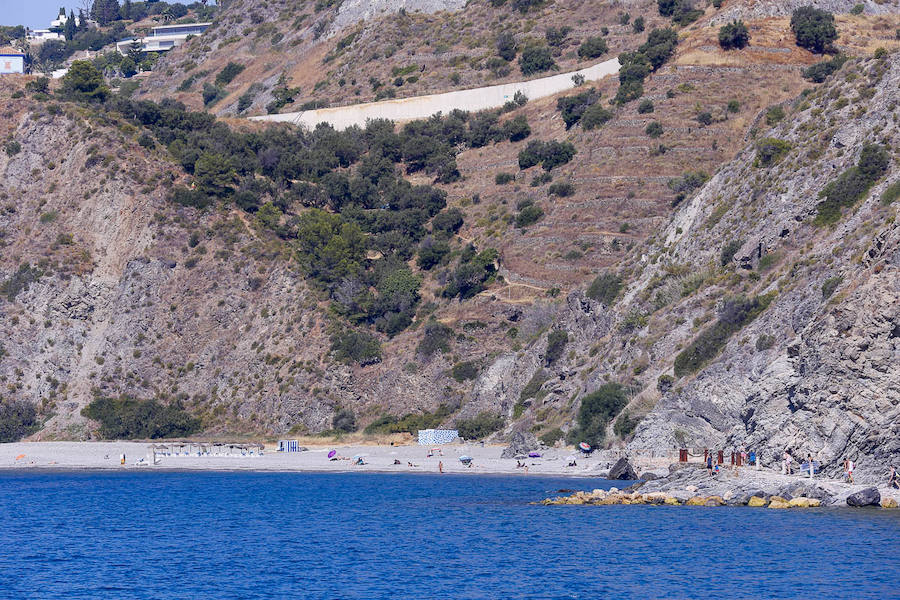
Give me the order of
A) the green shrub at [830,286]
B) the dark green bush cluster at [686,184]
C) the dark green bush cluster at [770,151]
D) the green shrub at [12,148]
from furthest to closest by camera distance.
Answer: the green shrub at [12,148], the dark green bush cluster at [686,184], the dark green bush cluster at [770,151], the green shrub at [830,286]

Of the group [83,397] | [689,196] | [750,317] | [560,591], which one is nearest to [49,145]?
[83,397]

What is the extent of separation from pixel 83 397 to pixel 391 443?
997 inches

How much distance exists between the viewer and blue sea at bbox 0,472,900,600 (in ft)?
126

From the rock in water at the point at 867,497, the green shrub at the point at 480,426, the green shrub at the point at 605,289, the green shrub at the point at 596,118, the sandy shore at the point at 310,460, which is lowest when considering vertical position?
the rock in water at the point at 867,497

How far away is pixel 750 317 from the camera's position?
63.5 meters

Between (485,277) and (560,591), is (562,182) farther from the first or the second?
(560,591)

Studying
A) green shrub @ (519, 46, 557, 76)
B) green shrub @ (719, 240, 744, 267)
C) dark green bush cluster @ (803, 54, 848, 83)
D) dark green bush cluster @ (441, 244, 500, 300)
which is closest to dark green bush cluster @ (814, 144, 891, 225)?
green shrub @ (719, 240, 744, 267)

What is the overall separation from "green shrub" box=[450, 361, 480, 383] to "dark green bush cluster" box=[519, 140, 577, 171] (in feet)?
75.3

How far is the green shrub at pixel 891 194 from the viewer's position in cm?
6162

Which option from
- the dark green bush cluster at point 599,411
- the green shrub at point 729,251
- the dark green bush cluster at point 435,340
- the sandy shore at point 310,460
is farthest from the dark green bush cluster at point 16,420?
the green shrub at point 729,251

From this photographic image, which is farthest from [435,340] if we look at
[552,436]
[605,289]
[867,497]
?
[867,497]

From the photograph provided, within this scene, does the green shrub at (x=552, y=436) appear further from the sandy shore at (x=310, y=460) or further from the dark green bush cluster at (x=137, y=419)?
the dark green bush cluster at (x=137, y=419)

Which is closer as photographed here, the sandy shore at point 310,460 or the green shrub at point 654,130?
the sandy shore at point 310,460

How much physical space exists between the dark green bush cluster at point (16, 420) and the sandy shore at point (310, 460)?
5.41 ft
